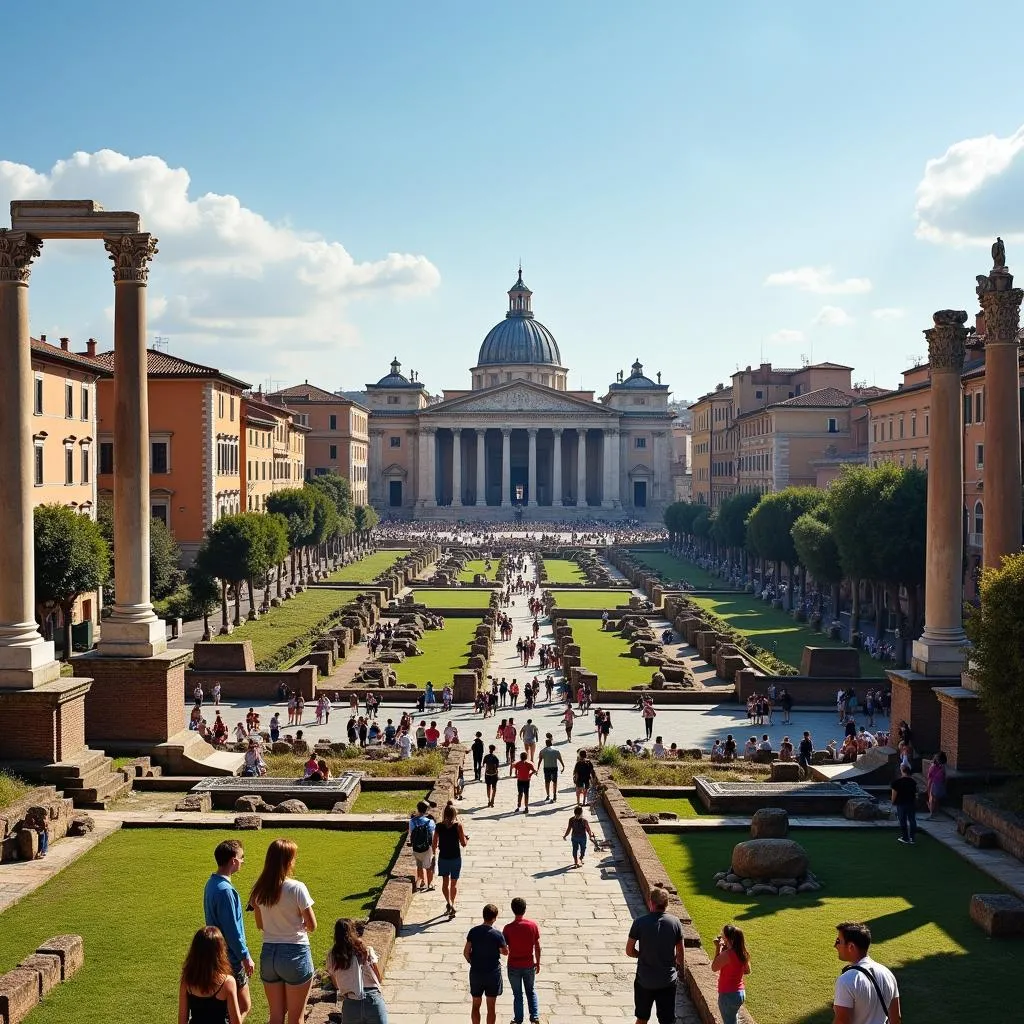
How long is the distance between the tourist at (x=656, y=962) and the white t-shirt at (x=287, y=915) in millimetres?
2646

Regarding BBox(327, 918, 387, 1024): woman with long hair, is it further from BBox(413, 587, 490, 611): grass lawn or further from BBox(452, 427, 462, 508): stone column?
BBox(452, 427, 462, 508): stone column

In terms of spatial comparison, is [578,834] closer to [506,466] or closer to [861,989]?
→ [861,989]

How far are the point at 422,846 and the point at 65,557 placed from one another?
22415 mm

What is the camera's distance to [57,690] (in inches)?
685

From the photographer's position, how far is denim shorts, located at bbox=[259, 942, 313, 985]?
29.7 feet

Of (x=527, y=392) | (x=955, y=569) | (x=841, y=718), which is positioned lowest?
(x=841, y=718)

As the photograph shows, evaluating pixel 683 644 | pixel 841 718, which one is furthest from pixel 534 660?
pixel 841 718

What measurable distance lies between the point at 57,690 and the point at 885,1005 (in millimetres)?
13048

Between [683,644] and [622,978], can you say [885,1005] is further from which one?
[683,644]

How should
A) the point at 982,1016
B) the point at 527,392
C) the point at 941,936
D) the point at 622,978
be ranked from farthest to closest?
the point at 527,392, the point at 941,936, the point at 622,978, the point at 982,1016

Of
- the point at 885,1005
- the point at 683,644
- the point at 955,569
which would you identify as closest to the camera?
the point at 885,1005

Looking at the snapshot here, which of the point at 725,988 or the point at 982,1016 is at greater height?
the point at 725,988

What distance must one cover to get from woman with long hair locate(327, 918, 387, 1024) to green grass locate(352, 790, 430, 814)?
9.81 m

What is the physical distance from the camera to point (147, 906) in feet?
43.5
